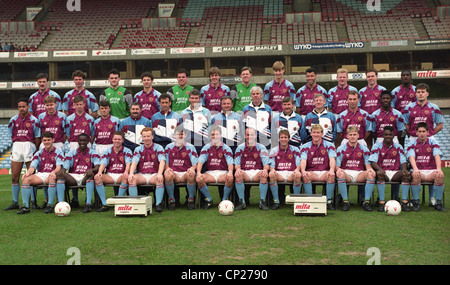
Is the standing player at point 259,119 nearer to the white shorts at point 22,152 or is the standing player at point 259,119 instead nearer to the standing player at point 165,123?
the standing player at point 165,123

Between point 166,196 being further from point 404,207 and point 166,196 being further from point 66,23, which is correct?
point 66,23

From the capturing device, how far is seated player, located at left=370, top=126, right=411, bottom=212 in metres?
6.93

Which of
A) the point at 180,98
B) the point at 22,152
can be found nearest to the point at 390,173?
the point at 180,98

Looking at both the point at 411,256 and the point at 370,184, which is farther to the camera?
the point at 370,184

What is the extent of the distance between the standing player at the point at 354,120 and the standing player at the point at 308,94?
806mm

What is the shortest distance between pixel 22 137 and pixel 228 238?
17.1 ft

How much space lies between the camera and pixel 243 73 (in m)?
8.67

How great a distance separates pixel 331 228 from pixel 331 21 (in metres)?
27.4

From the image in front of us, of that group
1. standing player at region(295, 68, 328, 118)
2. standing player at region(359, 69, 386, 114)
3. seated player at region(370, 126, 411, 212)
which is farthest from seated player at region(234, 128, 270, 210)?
standing player at region(359, 69, 386, 114)

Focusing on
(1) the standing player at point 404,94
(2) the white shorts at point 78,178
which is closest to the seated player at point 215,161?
(2) the white shorts at point 78,178

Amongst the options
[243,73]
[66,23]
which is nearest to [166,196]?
[243,73]

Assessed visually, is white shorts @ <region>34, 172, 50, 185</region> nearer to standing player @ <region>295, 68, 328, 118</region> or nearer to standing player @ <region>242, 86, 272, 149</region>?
standing player @ <region>242, 86, 272, 149</region>

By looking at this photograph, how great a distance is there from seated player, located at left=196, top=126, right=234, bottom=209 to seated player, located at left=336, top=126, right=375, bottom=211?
1903mm

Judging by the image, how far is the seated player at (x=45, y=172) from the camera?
7297 millimetres
